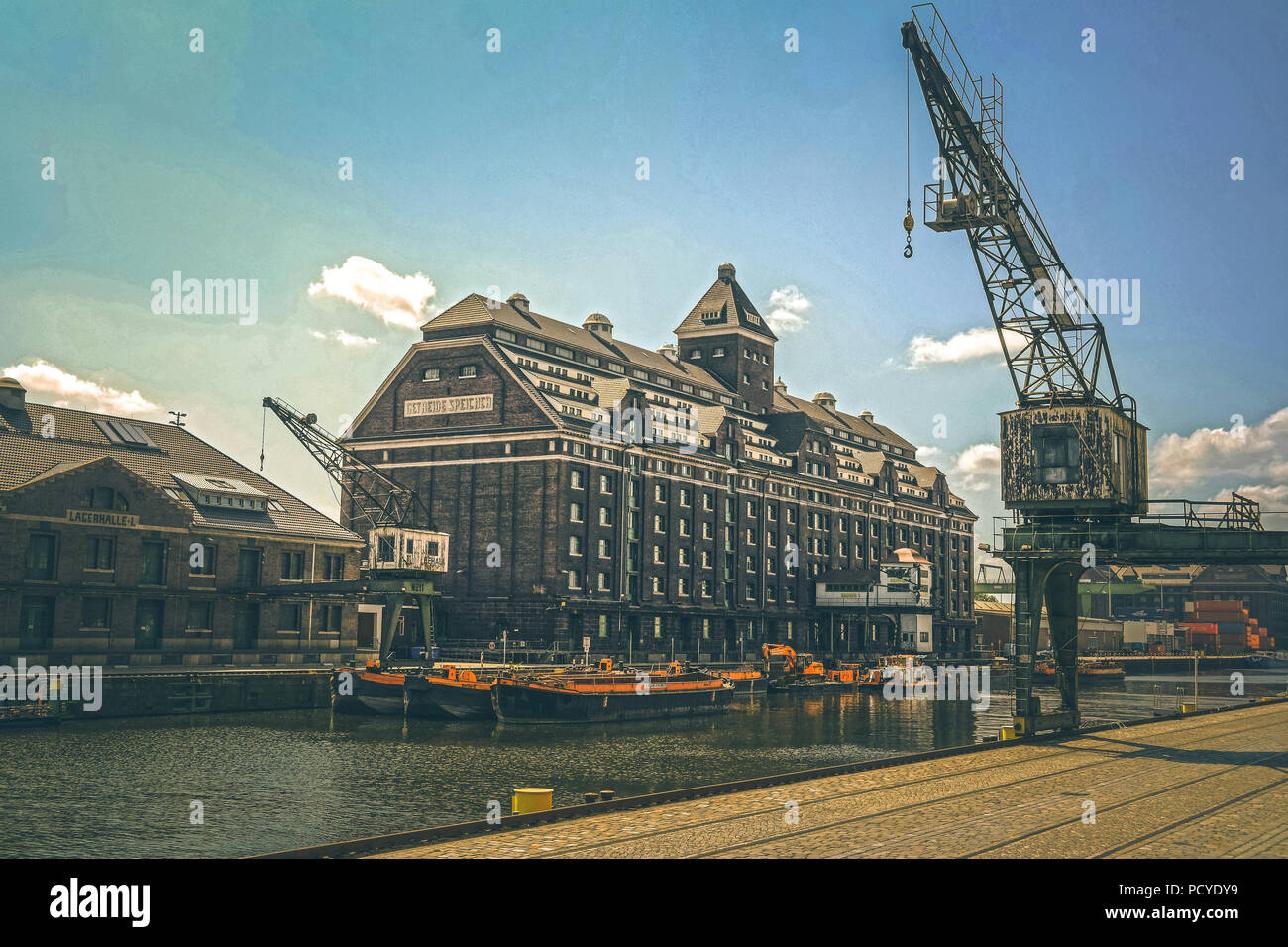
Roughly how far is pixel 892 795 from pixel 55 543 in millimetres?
48161

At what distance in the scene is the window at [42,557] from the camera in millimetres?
58094

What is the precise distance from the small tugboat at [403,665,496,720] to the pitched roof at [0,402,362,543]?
17.8 m

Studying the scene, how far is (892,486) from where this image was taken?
13488 centimetres

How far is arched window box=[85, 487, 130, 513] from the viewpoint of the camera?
61188 mm

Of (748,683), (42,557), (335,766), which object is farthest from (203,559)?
(748,683)

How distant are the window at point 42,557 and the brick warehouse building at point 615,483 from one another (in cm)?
3267

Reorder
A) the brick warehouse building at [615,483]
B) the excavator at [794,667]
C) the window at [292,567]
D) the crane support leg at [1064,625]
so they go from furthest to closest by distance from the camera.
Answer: the excavator at [794,667] → the brick warehouse building at [615,483] → the window at [292,567] → the crane support leg at [1064,625]

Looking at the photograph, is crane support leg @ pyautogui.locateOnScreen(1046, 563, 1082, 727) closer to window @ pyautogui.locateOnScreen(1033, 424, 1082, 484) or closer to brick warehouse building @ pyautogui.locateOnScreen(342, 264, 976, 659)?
window @ pyautogui.locateOnScreen(1033, 424, 1082, 484)

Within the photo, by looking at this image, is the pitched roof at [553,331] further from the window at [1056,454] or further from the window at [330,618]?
the window at [1056,454]

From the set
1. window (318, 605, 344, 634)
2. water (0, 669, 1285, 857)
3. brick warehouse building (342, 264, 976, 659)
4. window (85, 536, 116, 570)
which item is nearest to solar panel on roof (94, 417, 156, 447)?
window (85, 536, 116, 570)

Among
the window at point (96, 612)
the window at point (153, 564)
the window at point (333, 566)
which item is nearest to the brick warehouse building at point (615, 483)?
the window at point (333, 566)

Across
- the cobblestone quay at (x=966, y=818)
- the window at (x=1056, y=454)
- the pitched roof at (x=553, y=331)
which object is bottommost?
the cobblestone quay at (x=966, y=818)
